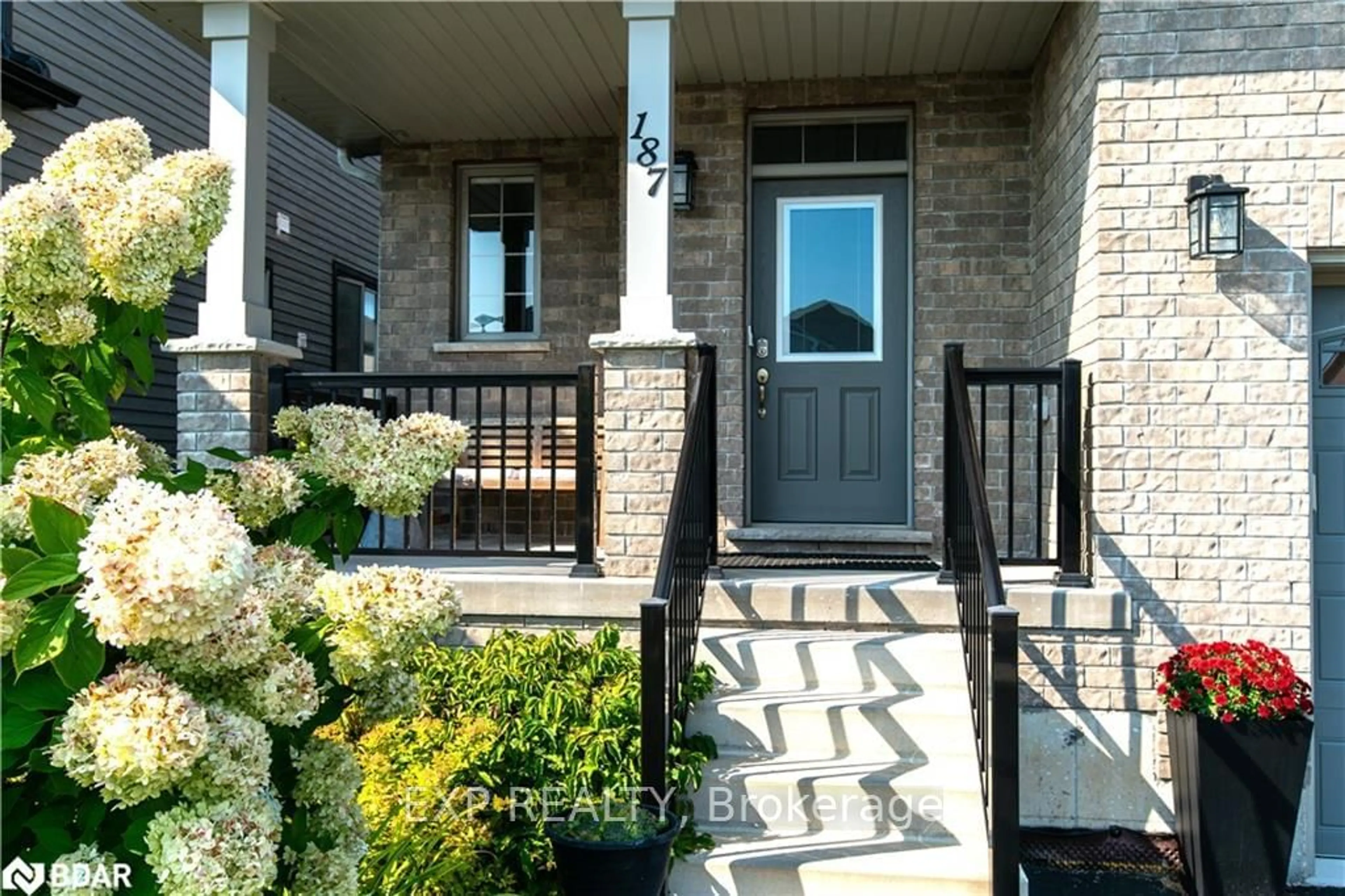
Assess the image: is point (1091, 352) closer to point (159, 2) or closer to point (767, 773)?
point (767, 773)

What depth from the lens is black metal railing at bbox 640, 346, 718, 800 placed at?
275 centimetres

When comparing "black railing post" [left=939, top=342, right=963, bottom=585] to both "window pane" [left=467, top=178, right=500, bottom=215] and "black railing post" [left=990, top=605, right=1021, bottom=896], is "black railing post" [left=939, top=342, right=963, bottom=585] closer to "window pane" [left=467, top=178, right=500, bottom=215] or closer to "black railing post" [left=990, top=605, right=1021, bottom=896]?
"black railing post" [left=990, top=605, right=1021, bottom=896]

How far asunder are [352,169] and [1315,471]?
20.0ft

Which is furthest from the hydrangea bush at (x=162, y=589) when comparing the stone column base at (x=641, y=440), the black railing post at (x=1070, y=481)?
the black railing post at (x=1070, y=481)

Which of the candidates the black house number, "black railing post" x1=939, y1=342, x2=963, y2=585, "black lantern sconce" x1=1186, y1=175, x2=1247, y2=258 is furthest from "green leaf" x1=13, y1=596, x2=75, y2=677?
"black lantern sconce" x1=1186, y1=175, x2=1247, y2=258

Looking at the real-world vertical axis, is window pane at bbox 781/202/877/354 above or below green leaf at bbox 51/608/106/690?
above

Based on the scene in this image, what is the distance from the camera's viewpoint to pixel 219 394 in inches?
166

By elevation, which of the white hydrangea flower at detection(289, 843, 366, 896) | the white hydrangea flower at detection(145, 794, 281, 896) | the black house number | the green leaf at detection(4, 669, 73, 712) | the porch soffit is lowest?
the white hydrangea flower at detection(289, 843, 366, 896)

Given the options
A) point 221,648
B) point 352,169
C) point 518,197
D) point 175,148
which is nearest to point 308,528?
point 221,648

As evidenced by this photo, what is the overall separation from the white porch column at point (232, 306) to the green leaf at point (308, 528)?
2615 mm

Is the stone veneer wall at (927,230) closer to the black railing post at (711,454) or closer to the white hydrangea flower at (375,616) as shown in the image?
the black railing post at (711,454)

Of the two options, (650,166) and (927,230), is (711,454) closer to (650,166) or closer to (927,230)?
(650,166)

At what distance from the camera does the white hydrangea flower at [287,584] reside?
1.57 m

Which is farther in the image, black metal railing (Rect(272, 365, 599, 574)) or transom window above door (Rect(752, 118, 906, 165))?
transom window above door (Rect(752, 118, 906, 165))
